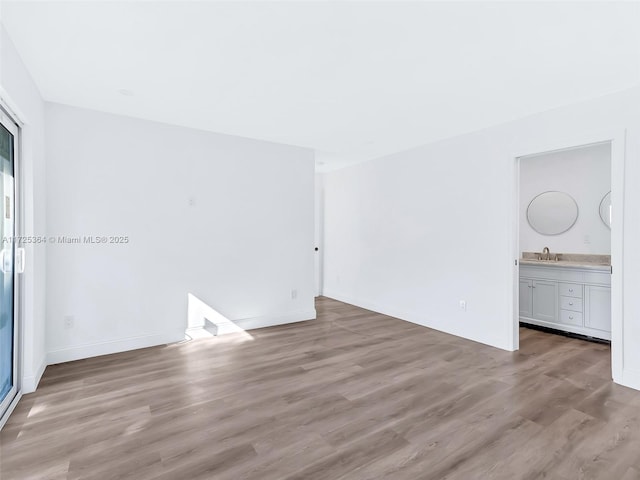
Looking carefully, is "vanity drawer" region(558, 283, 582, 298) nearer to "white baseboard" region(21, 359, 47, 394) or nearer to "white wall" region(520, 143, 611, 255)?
"white wall" region(520, 143, 611, 255)

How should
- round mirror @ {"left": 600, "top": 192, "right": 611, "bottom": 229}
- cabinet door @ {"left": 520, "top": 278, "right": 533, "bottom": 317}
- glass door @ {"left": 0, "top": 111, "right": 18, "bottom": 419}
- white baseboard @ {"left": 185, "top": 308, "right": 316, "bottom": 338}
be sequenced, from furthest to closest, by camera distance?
cabinet door @ {"left": 520, "top": 278, "right": 533, "bottom": 317} → round mirror @ {"left": 600, "top": 192, "right": 611, "bottom": 229} → white baseboard @ {"left": 185, "top": 308, "right": 316, "bottom": 338} → glass door @ {"left": 0, "top": 111, "right": 18, "bottom": 419}

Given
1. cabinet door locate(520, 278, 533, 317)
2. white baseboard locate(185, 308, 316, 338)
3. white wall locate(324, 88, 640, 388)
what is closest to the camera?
white wall locate(324, 88, 640, 388)

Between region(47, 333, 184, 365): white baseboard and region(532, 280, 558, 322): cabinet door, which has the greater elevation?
region(532, 280, 558, 322): cabinet door

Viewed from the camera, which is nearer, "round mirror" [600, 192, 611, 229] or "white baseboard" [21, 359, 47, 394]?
"white baseboard" [21, 359, 47, 394]

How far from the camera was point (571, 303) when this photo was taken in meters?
4.11

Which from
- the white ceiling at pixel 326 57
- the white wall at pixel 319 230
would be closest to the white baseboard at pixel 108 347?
the white ceiling at pixel 326 57

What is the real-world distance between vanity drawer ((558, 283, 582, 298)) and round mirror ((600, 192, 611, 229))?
948 mm

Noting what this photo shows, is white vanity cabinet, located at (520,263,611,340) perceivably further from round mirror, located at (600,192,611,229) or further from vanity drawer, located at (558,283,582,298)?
round mirror, located at (600,192,611,229)

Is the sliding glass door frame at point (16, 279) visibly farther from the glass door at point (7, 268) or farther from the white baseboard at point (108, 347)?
the white baseboard at point (108, 347)

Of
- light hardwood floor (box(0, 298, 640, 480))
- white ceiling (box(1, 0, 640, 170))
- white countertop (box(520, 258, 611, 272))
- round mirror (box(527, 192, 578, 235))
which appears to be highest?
white ceiling (box(1, 0, 640, 170))

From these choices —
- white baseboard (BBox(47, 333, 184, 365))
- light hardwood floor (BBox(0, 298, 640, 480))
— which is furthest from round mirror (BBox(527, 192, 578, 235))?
white baseboard (BBox(47, 333, 184, 365))

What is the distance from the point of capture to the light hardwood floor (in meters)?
1.80

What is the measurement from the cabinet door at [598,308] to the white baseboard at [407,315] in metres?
1.27

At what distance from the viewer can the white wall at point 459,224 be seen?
9.08ft
